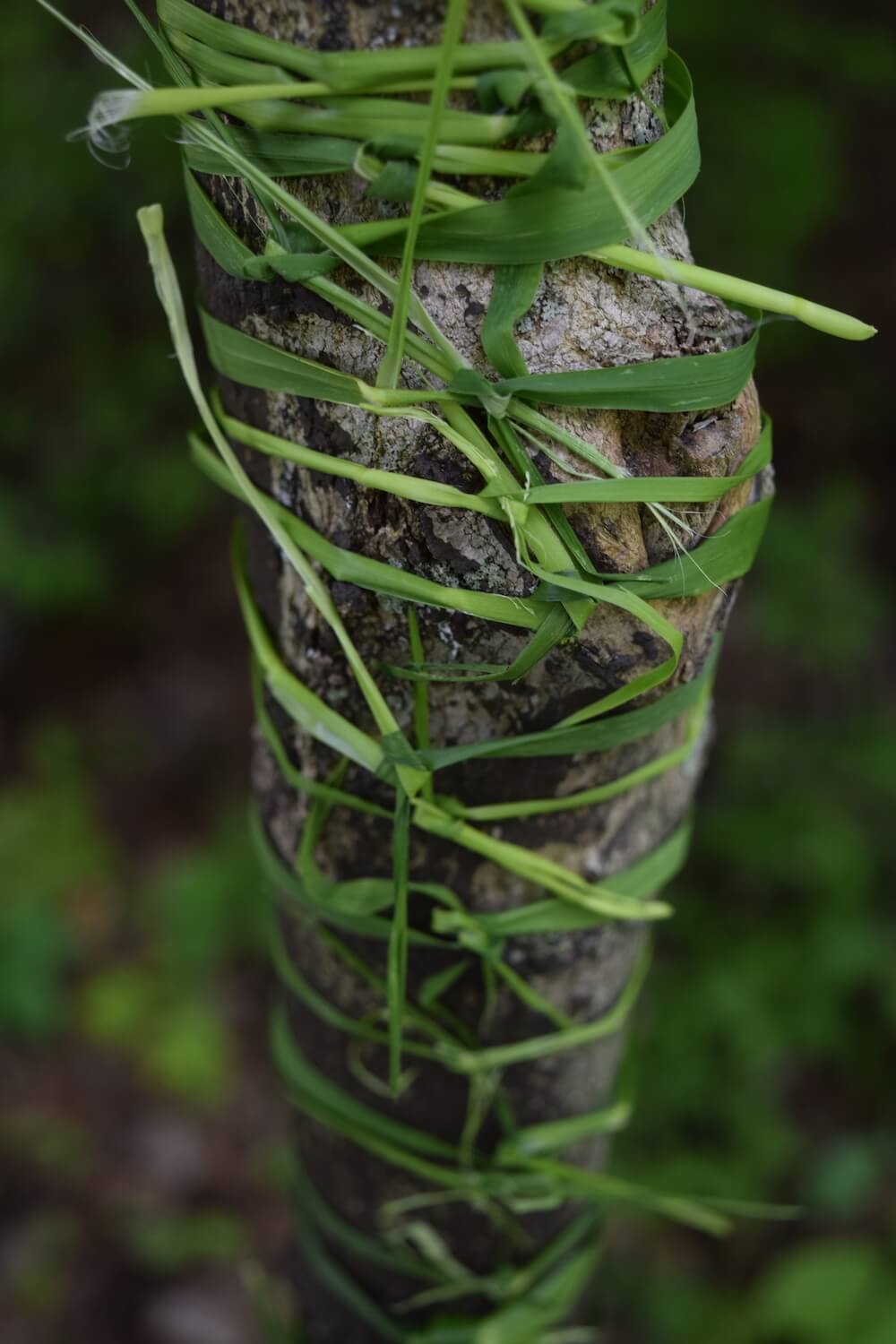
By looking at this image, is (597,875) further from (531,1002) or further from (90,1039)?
(90,1039)

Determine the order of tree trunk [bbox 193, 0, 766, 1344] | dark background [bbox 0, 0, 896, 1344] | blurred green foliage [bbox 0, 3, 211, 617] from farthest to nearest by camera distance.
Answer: blurred green foliage [bbox 0, 3, 211, 617], dark background [bbox 0, 0, 896, 1344], tree trunk [bbox 193, 0, 766, 1344]

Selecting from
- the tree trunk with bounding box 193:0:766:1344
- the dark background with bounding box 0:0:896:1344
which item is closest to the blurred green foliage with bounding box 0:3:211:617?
the dark background with bounding box 0:0:896:1344

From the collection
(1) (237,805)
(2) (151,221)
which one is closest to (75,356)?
(1) (237,805)

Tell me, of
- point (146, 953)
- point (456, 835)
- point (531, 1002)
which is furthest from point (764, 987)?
point (456, 835)

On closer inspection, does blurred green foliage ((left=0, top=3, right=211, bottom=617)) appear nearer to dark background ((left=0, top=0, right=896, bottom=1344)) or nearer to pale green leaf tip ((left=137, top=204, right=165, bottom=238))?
dark background ((left=0, top=0, right=896, bottom=1344))

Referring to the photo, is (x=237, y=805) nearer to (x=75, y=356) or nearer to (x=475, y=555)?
(x=75, y=356)

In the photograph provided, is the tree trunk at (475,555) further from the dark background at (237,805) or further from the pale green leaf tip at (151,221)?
the dark background at (237,805)
